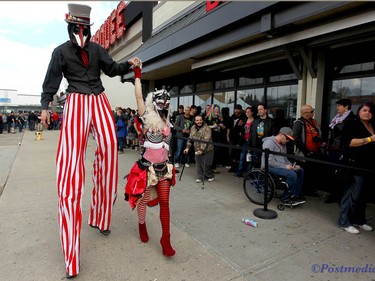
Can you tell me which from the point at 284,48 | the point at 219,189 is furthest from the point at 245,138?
the point at 284,48

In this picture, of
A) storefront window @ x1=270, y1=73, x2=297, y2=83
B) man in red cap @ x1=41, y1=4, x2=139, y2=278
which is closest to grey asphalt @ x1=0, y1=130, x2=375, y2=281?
man in red cap @ x1=41, y1=4, x2=139, y2=278

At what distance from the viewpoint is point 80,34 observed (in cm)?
255

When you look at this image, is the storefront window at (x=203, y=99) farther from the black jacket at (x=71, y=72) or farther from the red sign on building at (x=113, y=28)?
the red sign on building at (x=113, y=28)

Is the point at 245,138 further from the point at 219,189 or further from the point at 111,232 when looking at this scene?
the point at 111,232

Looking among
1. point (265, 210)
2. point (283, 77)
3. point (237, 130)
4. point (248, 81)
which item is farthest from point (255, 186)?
point (248, 81)

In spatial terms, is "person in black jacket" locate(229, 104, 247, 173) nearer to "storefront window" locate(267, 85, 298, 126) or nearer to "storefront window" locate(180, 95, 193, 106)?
"storefront window" locate(267, 85, 298, 126)

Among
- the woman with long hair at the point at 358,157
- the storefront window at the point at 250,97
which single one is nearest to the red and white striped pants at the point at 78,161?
the woman with long hair at the point at 358,157

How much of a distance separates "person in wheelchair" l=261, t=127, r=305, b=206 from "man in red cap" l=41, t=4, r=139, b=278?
2.43m

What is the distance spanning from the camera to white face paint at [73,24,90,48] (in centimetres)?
253

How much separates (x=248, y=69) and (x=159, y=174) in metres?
5.23

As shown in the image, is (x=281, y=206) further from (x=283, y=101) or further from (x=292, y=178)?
(x=283, y=101)

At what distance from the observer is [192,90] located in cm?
954

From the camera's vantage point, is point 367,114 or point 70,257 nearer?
point 70,257

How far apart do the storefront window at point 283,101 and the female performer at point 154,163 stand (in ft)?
13.0
